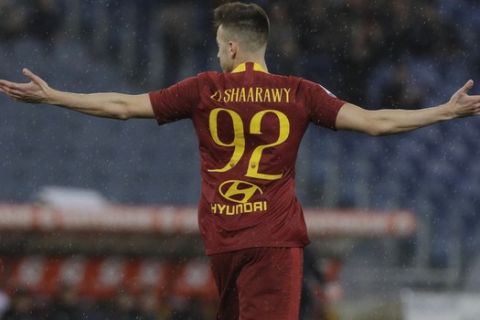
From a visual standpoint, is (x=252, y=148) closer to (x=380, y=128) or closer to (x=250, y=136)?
(x=250, y=136)

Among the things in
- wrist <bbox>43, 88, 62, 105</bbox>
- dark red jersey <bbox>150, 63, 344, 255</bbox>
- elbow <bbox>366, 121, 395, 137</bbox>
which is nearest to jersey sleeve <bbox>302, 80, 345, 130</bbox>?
dark red jersey <bbox>150, 63, 344, 255</bbox>

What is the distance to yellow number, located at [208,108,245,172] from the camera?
3.11 metres

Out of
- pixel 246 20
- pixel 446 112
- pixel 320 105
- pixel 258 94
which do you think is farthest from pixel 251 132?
pixel 446 112

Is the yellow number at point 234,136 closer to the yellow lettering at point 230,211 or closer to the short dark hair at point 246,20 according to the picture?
the yellow lettering at point 230,211

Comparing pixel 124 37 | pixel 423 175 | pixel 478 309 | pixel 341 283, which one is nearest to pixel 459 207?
pixel 423 175

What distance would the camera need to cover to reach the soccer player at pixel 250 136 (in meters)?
3.10

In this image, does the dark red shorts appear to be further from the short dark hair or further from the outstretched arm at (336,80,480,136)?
the short dark hair

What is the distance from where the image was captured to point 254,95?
10.2 ft

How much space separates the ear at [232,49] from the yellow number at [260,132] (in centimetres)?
22

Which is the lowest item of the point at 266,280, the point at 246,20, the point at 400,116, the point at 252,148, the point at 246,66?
the point at 266,280

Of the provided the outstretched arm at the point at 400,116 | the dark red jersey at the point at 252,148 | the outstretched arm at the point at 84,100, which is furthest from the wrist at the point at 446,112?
the outstretched arm at the point at 84,100

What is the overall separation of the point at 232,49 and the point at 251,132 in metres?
0.27

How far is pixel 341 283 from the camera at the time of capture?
8.30 m

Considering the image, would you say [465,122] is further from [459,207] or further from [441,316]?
[441,316]
